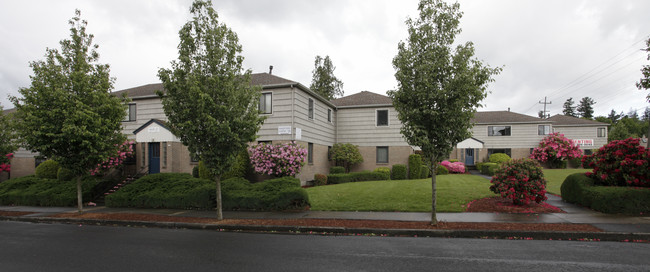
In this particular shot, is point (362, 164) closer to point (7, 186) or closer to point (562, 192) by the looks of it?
point (562, 192)

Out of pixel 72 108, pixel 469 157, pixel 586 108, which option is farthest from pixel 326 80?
pixel 586 108

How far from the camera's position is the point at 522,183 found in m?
11.1

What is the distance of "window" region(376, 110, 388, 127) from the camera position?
2417 cm

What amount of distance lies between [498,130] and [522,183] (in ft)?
90.7

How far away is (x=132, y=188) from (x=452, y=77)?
45.0 feet

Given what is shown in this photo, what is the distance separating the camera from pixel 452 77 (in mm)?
8930

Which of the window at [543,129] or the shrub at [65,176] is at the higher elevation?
the window at [543,129]

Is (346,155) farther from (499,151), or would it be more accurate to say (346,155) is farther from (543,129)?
(543,129)

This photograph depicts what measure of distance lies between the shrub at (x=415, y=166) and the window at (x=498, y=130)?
689 inches

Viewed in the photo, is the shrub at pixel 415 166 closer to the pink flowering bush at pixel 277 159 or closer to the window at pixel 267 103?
the pink flowering bush at pixel 277 159

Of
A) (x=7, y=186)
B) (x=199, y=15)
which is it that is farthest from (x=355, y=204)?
(x=7, y=186)

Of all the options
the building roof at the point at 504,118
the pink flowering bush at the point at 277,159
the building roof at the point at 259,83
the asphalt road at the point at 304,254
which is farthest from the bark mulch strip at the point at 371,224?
the building roof at the point at 504,118

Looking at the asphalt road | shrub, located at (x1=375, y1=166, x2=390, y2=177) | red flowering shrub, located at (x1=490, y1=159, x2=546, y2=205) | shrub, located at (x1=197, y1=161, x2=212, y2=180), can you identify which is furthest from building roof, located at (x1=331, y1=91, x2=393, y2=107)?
the asphalt road

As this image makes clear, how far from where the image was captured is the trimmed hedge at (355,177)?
2053cm
